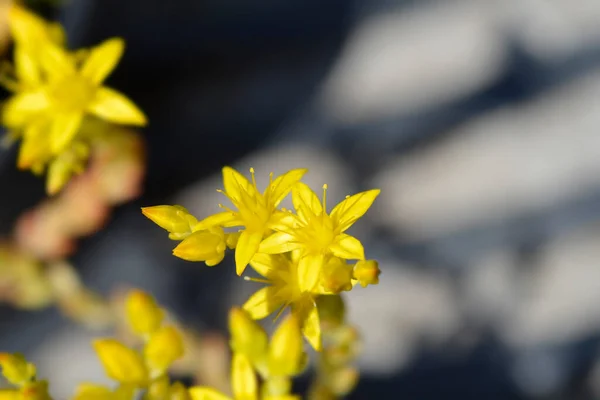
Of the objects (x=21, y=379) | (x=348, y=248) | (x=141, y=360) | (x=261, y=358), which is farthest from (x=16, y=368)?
(x=348, y=248)

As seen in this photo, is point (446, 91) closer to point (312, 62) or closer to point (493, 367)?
point (312, 62)

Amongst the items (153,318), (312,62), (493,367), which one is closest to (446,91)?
(312,62)

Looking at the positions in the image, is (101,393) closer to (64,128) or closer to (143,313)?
(143,313)

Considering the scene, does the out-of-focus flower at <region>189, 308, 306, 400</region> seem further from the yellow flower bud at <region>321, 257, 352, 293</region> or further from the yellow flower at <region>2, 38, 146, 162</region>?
the yellow flower at <region>2, 38, 146, 162</region>

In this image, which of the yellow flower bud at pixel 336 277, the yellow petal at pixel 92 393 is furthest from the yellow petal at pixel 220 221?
the yellow petal at pixel 92 393

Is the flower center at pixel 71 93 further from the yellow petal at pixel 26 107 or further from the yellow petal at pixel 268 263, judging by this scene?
the yellow petal at pixel 268 263
